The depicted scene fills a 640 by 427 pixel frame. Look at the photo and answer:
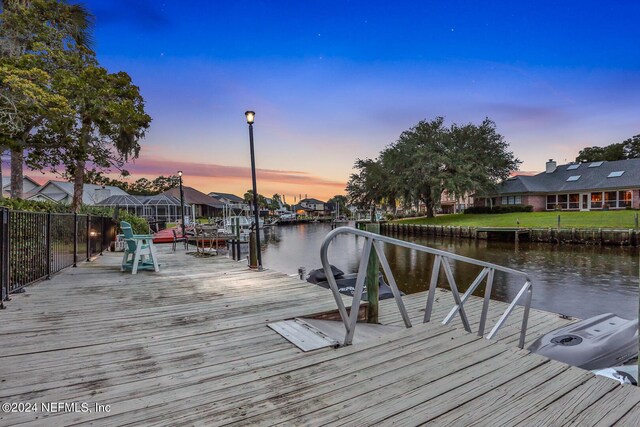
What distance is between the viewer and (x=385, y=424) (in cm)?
164

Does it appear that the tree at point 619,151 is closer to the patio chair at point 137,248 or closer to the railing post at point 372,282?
the railing post at point 372,282

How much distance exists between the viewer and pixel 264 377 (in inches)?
86.0

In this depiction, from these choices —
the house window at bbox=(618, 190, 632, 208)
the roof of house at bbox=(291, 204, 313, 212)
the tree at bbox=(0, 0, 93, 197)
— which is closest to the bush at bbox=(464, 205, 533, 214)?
the house window at bbox=(618, 190, 632, 208)

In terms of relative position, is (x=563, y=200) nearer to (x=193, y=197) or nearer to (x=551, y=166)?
(x=551, y=166)

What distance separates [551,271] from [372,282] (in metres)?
14.6

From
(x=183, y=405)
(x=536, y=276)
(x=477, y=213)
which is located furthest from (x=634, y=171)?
(x=183, y=405)

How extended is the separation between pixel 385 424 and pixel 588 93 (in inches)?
1017

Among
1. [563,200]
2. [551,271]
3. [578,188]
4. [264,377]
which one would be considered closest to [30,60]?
[264,377]

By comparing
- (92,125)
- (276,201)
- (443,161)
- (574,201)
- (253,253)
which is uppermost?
(443,161)

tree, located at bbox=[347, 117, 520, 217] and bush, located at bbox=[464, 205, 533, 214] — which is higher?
tree, located at bbox=[347, 117, 520, 217]

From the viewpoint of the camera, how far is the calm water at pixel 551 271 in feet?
32.0

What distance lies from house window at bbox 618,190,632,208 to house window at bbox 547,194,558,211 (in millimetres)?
5696

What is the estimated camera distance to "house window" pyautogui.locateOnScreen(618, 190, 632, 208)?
3147cm

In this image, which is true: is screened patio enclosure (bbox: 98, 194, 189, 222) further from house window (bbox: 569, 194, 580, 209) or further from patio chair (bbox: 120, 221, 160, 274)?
house window (bbox: 569, 194, 580, 209)
